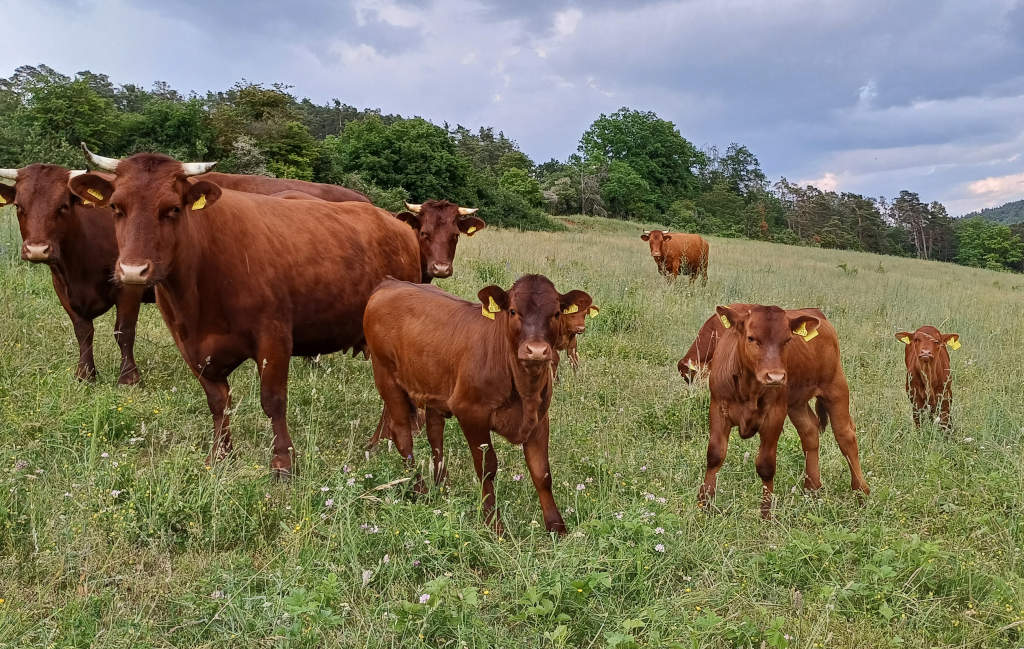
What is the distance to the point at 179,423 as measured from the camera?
5.12 m

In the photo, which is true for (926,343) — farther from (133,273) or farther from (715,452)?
(133,273)

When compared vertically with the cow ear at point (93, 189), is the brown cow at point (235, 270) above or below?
below

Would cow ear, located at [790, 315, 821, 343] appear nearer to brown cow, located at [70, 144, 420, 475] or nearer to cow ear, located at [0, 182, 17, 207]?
brown cow, located at [70, 144, 420, 475]

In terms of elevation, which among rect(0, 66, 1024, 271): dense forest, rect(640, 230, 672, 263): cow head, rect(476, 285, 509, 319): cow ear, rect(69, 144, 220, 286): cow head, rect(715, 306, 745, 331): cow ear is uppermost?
rect(0, 66, 1024, 271): dense forest

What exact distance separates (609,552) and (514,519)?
0.80 meters

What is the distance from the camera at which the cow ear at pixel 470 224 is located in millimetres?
8234

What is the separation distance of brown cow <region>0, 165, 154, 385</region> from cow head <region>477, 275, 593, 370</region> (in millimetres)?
3950

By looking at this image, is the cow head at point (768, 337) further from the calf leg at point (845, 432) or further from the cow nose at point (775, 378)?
the calf leg at point (845, 432)

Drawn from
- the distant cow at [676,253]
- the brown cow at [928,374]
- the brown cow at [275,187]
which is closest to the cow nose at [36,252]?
the brown cow at [275,187]

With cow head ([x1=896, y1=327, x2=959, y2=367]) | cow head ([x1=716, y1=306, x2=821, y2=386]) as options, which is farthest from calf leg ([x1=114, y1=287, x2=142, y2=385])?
cow head ([x1=896, y1=327, x2=959, y2=367])

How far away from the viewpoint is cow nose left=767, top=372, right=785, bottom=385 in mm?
4234

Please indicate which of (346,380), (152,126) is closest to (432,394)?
(346,380)

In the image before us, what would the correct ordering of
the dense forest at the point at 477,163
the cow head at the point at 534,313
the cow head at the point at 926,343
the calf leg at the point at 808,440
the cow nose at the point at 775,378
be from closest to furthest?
1. the cow head at the point at 534,313
2. the cow nose at the point at 775,378
3. the calf leg at the point at 808,440
4. the cow head at the point at 926,343
5. the dense forest at the point at 477,163

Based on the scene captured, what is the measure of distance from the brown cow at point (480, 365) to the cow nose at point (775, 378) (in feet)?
4.30
